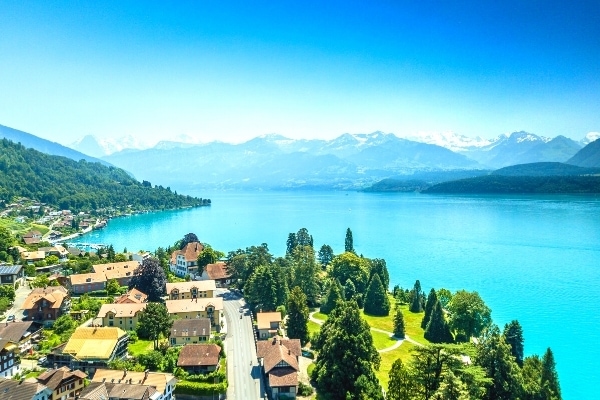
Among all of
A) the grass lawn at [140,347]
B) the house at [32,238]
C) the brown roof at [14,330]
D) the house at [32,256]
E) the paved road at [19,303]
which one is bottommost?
the grass lawn at [140,347]

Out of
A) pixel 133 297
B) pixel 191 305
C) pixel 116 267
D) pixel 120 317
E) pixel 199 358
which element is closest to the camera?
pixel 199 358

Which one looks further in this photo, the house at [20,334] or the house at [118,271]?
the house at [118,271]

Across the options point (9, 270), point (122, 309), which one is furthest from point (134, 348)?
point (9, 270)

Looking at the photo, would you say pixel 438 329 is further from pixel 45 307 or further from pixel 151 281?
pixel 45 307

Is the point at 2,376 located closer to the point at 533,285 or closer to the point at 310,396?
the point at 310,396

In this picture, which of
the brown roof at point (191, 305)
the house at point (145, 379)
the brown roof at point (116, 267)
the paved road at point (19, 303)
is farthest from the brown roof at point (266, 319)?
the brown roof at point (116, 267)

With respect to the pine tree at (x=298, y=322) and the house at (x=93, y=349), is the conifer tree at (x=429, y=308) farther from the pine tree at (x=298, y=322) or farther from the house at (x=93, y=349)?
the house at (x=93, y=349)
